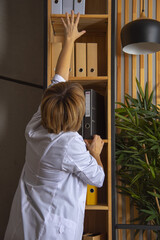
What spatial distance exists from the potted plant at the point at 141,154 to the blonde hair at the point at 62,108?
1374 millimetres

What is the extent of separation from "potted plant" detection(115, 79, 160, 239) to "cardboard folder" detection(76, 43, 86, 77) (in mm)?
684

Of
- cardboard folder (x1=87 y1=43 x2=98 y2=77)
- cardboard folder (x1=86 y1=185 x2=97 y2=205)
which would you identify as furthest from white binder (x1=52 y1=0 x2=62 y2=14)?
cardboard folder (x1=86 y1=185 x2=97 y2=205)

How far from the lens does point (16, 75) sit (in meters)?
2.88

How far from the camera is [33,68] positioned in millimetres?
2891

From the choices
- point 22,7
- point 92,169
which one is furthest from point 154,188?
point 22,7

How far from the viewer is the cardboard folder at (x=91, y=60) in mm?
2270

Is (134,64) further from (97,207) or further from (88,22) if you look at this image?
(97,207)

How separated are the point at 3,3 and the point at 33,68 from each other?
28.2 inches

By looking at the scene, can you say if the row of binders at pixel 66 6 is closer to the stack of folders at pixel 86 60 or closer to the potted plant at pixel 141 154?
the stack of folders at pixel 86 60

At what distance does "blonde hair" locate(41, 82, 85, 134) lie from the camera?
1382 mm

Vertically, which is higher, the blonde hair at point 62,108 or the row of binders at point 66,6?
the row of binders at point 66,6

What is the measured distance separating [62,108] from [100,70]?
1.29 metres

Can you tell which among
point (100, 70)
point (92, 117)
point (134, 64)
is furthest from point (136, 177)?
point (134, 64)

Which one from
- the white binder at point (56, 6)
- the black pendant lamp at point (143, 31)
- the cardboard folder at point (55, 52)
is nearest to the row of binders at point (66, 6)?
the white binder at point (56, 6)
